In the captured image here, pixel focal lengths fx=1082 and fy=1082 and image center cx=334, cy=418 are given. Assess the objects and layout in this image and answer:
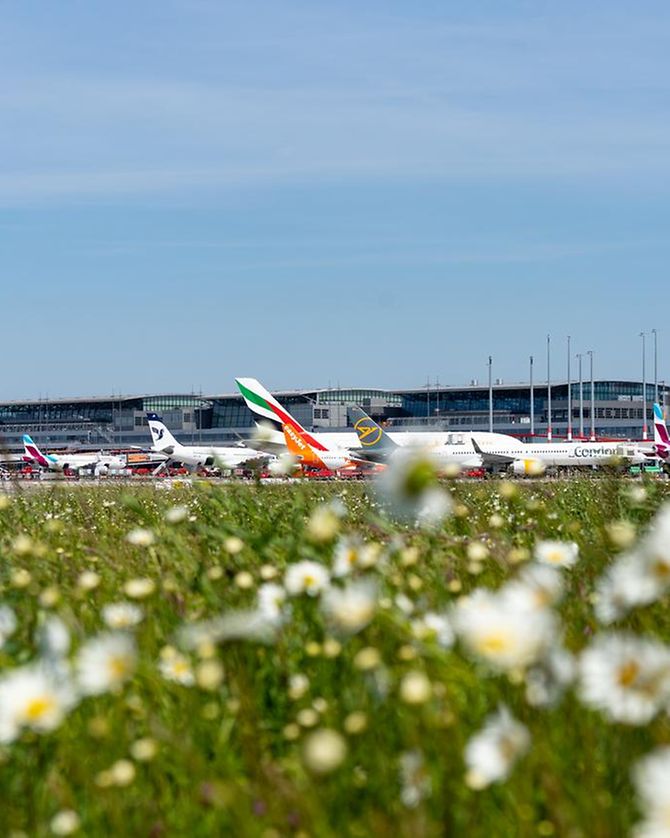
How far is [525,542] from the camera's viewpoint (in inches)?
240

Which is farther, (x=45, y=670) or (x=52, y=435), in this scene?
(x=52, y=435)

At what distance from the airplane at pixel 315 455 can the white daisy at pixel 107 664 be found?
42.5m

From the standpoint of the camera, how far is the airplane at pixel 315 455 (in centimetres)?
4862

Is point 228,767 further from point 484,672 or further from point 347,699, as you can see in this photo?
point 484,672

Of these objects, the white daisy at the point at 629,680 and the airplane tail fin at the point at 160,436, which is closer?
the white daisy at the point at 629,680

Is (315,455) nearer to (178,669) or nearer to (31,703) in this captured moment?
(178,669)

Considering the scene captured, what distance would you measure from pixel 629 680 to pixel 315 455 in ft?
165

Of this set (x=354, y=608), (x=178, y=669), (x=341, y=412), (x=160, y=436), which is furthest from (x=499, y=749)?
(x=341, y=412)

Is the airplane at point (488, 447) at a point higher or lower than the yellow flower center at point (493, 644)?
lower

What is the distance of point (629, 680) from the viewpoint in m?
1.87

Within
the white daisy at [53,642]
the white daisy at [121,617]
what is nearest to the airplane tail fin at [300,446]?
the white daisy at [121,617]

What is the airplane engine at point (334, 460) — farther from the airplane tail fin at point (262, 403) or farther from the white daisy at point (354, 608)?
the white daisy at point (354, 608)

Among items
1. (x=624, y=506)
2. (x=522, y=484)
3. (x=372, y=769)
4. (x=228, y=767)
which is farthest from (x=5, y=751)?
(x=522, y=484)

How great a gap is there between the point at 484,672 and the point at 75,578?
8.76 ft
